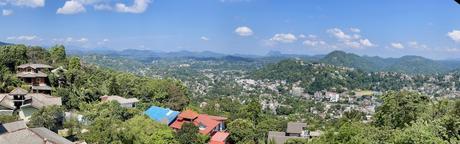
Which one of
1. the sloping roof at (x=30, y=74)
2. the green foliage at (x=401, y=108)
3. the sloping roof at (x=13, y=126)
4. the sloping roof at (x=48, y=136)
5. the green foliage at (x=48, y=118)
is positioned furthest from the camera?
the sloping roof at (x=30, y=74)

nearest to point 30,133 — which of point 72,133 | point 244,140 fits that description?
point 72,133

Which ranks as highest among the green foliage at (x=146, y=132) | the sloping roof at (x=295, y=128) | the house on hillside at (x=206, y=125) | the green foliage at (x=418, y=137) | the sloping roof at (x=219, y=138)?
the green foliage at (x=418, y=137)

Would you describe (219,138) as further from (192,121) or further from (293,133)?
(293,133)

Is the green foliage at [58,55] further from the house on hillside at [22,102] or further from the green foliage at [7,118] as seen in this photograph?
the green foliage at [7,118]

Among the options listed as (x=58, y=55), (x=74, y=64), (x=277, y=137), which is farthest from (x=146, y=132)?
(x=58, y=55)

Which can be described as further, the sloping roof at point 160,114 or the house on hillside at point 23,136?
the sloping roof at point 160,114

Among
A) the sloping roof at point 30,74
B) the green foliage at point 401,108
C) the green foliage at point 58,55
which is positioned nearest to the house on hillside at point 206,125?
the sloping roof at point 30,74

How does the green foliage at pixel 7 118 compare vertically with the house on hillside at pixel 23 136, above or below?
below

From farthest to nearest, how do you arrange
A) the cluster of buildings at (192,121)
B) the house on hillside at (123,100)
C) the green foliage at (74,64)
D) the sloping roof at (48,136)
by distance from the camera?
the green foliage at (74,64)
the house on hillside at (123,100)
the cluster of buildings at (192,121)
the sloping roof at (48,136)
